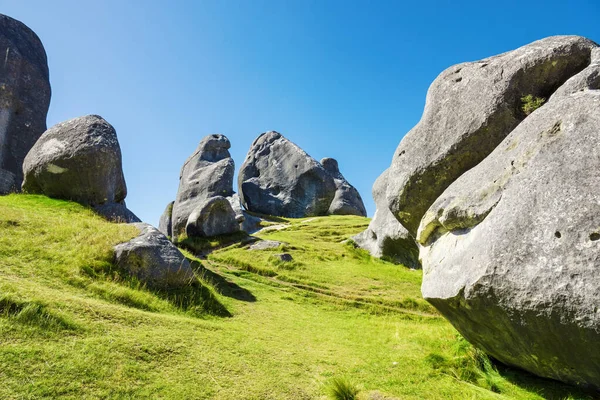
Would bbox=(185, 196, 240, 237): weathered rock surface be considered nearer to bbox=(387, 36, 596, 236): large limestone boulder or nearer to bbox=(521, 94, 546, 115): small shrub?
bbox=(387, 36, 596, 236): large limestone boulder

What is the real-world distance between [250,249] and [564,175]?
1843 cm

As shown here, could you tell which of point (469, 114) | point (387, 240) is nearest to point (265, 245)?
point (387, 240)

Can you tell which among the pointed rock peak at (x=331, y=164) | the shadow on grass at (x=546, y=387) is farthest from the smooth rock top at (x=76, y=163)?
the pointed rock peak at (x=331, y=164)

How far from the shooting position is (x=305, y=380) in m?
7.96

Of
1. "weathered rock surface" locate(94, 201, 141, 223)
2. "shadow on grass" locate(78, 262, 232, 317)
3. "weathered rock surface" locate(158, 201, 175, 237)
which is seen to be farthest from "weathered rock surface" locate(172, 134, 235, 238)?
"shadow on grass" locate(78, 262, 232, 317)

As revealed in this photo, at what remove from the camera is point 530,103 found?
34.5 feet

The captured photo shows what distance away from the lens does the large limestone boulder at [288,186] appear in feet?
151

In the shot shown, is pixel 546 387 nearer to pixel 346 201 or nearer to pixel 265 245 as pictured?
pixel 265 245

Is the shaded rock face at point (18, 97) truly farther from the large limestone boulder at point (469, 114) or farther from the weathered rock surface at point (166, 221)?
the large limestone boulder at point (469, 114)

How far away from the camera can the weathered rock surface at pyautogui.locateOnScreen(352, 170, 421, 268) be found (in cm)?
2209

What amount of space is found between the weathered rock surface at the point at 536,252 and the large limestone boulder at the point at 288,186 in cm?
3721

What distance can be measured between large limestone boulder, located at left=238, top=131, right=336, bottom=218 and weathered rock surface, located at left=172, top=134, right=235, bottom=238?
8.17 meters

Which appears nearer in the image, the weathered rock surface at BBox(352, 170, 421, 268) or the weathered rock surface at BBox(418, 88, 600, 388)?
the weathered rock surface at BBox(418, 88, 600, 388)

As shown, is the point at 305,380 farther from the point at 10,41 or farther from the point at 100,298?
the point at 10,41
